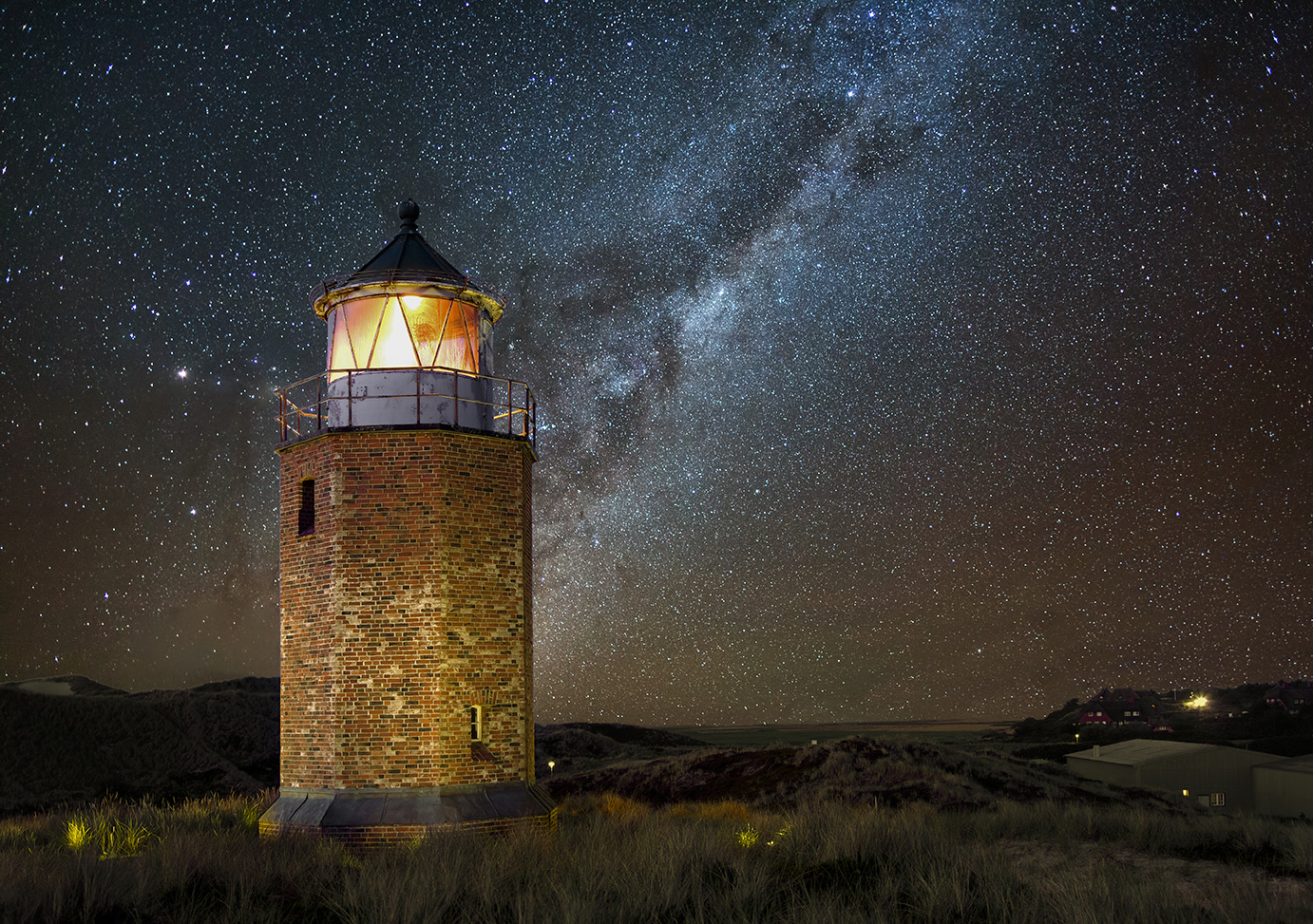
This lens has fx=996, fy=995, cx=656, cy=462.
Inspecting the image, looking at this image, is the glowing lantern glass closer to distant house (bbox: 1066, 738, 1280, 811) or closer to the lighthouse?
the lighthouse

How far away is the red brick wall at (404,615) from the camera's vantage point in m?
14.2

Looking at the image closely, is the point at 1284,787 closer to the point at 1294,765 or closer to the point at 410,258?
the point at 1294,765

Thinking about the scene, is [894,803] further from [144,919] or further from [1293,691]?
[1293,691]

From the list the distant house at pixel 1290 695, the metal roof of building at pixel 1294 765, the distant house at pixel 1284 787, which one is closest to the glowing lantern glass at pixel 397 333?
the distant house at pixel 1284 787

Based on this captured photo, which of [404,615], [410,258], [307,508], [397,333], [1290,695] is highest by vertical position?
[410,258]

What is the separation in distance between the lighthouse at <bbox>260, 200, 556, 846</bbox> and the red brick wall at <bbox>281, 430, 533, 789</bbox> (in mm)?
26

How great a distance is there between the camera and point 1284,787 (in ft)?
126

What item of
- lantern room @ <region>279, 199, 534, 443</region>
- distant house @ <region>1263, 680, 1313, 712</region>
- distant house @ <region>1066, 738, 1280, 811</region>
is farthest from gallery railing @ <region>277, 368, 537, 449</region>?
distant house @ <region>1263, 680, 1313, 712</region>

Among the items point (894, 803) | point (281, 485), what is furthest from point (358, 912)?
point (894, 803)

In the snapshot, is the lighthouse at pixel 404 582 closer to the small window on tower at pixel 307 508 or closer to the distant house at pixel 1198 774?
the small window on tower at pixel 307 508

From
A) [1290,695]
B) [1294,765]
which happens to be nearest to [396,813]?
[1294,765]

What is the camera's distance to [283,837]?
13875mm

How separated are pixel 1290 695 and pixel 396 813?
98.6 meters

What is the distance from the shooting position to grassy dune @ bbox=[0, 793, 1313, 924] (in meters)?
10.0
